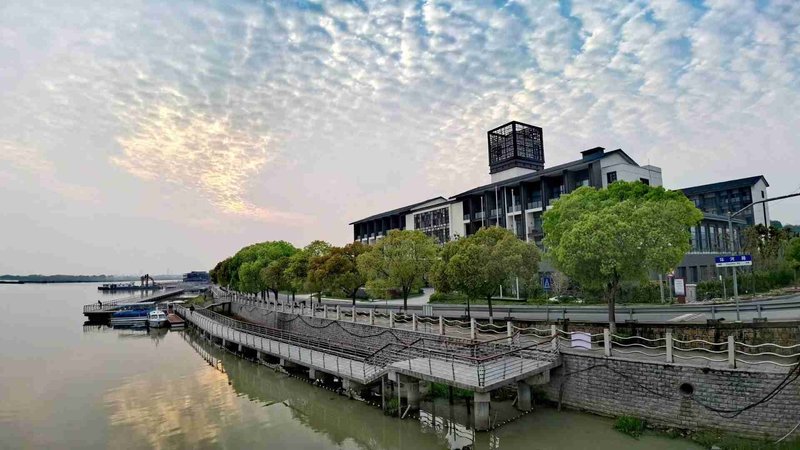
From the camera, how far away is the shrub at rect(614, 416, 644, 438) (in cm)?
1404

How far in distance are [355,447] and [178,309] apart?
58520 mm

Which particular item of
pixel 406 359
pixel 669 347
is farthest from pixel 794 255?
pixel 406 359

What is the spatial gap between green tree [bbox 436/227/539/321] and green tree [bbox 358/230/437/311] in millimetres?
6503

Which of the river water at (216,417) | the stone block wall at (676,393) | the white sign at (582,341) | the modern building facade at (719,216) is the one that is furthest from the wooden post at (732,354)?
the modern building facade at (719,216)

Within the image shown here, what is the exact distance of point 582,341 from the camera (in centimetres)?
1722

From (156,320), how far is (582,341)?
53.5 meters

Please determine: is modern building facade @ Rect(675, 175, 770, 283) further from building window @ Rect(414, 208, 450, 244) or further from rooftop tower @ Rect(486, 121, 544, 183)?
building window @ Rect(414, 208, 450, 244)

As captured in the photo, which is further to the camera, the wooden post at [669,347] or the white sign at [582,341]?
the white sign at [582,341]

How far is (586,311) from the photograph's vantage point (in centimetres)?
2944

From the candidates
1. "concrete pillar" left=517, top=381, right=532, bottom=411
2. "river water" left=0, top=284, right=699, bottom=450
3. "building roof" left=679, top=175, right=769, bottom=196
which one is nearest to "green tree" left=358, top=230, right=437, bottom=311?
"river water" left=0, top=284, right=699, bottom=450

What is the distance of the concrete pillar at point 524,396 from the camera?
16.8 m

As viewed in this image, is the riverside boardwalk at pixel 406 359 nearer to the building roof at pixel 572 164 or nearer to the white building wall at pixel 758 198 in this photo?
the building roof at pixel 572 164

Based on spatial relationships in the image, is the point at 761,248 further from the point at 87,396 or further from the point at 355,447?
the point at 87,396

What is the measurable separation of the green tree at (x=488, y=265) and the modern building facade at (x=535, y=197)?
15.3m
